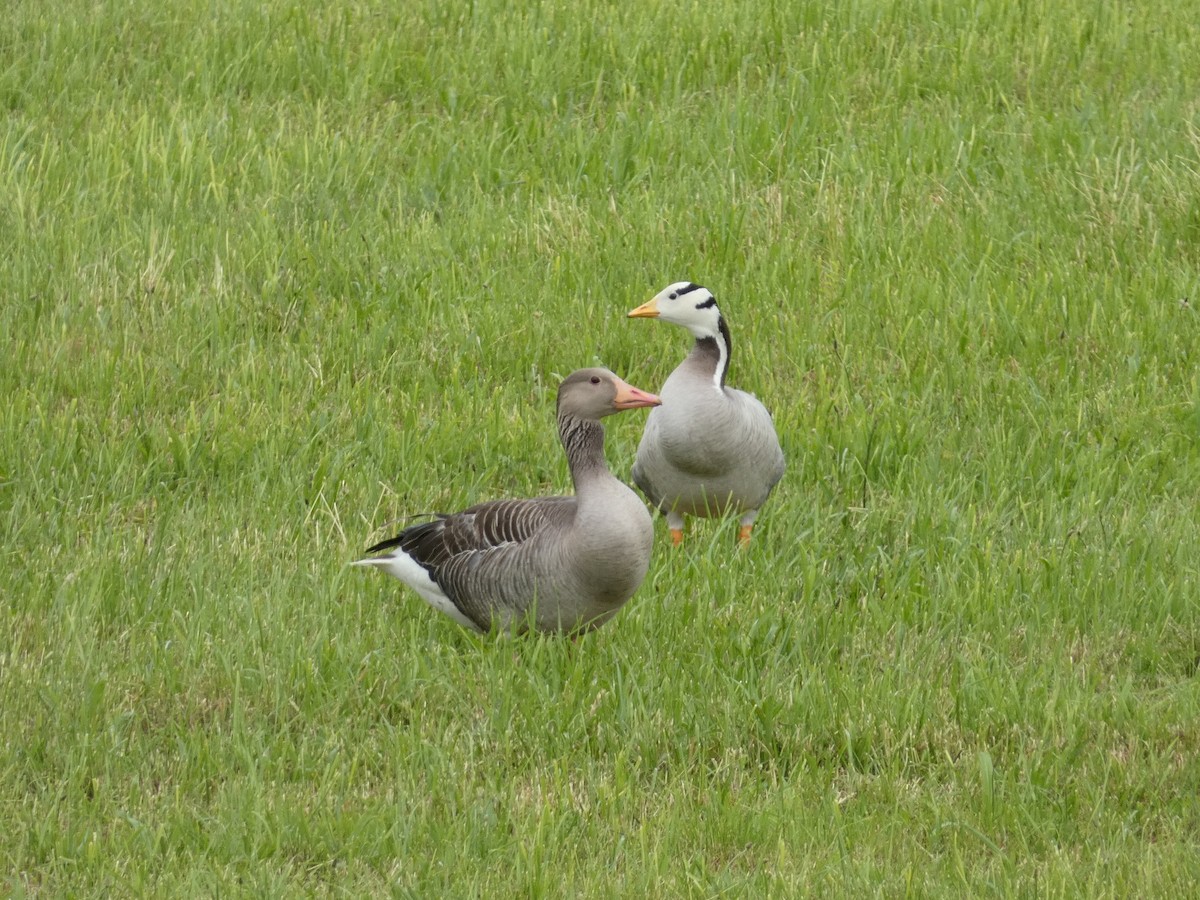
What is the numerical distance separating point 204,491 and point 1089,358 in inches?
182

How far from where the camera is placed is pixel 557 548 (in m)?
6.02

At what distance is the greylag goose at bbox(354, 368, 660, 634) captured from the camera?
19.4 ft

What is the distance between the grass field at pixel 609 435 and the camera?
5191 millimetres

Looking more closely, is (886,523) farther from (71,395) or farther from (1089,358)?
(71,395)

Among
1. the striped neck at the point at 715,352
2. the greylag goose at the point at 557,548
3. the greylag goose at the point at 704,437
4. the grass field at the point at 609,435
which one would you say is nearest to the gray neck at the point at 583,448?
the greylag goose at the point at 557,548

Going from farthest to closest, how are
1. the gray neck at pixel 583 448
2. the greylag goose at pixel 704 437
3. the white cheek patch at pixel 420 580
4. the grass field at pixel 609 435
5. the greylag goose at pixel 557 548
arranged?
1. the greylag goose at pixel 704 437
2. the white cheek patch at pixel 420 580
3. the gray neck at pixel 583 448
4. the greylag goose at pixel 557 548
5. the grass field at pixel 609 435

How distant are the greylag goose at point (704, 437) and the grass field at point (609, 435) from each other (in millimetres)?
266

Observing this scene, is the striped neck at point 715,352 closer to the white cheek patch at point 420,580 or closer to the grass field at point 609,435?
the grass field at point 609,435

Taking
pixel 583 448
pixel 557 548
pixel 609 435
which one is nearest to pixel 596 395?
pixel 583 448

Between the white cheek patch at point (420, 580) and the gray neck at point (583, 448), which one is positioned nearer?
the gray neck at point (583, 448)

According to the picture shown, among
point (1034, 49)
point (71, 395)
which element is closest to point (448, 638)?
point (71, 395)

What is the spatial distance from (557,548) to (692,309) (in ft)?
5.95

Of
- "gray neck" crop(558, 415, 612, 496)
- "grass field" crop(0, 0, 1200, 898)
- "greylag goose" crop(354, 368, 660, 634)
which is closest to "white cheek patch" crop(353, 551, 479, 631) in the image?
"greylag goose" crop(354, 368, 660, 634)

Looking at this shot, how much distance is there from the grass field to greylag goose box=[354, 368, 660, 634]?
0.17 metres
